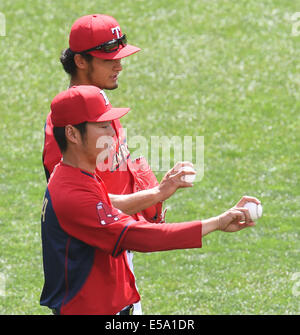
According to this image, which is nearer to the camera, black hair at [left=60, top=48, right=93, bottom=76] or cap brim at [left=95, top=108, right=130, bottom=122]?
cap brim at [left=95, top=108, right=130, bottom=122]

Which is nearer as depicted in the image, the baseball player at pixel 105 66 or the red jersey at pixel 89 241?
the red jersey at pixel 89 241

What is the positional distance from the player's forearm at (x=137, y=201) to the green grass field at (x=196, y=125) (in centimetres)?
273

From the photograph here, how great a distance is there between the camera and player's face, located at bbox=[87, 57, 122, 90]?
5.30 metres

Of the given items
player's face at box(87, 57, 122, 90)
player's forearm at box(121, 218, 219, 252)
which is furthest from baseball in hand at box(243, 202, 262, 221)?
player's face at box(87, 57, 122, 90)

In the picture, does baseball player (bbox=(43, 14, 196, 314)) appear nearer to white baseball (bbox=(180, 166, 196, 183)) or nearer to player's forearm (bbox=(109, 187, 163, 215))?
player's forearm (bbox=(109, 187, 163, 215))

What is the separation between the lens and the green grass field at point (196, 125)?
806 cm

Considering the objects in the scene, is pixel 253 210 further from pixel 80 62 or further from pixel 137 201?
pixel 80 62

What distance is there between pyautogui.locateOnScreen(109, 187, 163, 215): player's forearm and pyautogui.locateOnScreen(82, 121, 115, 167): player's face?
2.42 ft

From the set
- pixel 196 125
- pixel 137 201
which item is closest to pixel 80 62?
pixel 137 201

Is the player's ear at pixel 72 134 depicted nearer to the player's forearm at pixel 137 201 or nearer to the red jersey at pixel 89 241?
the red jersey at pixel 89 241

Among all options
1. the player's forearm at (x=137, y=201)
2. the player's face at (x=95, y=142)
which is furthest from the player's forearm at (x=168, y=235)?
the player's forearm at (x=137, y=201)

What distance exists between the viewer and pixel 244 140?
11.0m

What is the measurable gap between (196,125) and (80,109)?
721 cm
